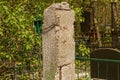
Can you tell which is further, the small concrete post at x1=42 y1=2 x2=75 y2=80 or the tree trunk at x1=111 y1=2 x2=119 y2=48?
the tree trunk at x1=111 y1=2 x2=119 y2=48

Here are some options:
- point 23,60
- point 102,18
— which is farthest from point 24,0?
point 102,18

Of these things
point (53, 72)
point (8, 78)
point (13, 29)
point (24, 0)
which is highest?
point (24, 0)

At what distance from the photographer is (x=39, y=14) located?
7.47 meters

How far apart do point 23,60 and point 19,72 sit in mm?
368

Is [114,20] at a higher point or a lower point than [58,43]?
lower

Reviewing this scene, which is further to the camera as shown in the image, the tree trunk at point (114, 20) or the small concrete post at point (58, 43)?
the tree trunk at point (114, 20)

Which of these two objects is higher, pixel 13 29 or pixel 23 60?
pixel 13 29

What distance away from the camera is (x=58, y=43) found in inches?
176

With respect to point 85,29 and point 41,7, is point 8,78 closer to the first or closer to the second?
point 41,7

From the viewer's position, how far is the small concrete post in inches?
177

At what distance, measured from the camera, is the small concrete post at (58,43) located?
177 inches

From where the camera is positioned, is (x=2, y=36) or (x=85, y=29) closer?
(x=2, y=36)

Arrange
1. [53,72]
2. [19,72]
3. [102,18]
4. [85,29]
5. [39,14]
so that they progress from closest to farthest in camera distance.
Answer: [53,72], [19,72], [39,14], [85,29], [102,18]

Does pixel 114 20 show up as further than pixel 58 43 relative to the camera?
Yes
